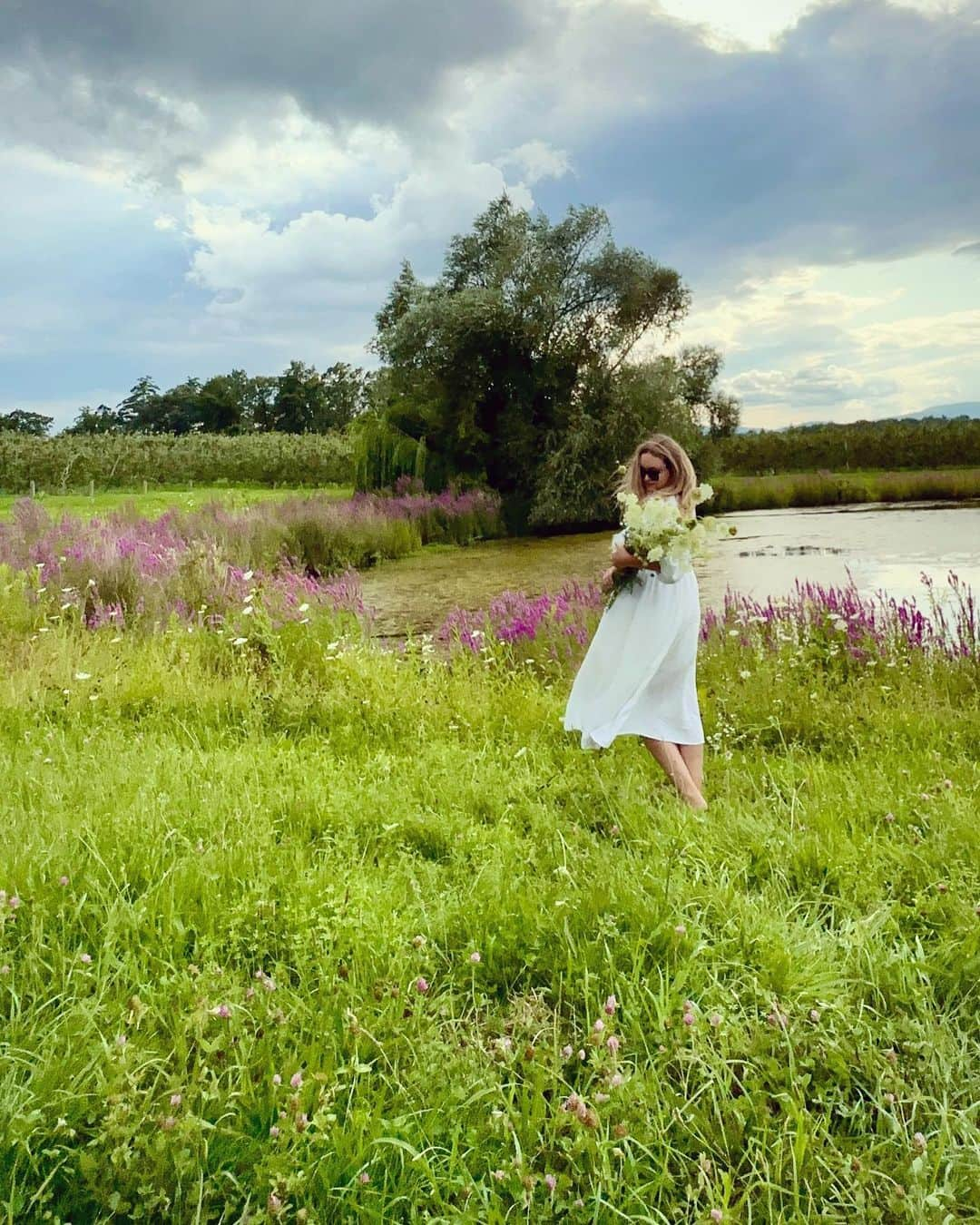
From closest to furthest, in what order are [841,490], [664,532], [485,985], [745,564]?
[485,985], [664,532], [745,564], [841,490]

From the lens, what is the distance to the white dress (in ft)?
15.6

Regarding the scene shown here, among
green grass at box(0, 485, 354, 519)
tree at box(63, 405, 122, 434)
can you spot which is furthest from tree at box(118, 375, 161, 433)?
green grass at box(0, 485, 354, 519)

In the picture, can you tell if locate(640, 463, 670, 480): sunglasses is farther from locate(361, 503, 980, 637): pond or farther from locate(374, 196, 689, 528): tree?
locate(374, 196, 689, 528): tree

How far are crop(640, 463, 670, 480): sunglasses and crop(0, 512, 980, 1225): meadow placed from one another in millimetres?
1646

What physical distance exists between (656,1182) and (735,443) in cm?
3589

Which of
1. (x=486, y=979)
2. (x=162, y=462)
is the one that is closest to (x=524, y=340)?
(x=486, y=979)

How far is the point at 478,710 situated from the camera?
20.8 ft

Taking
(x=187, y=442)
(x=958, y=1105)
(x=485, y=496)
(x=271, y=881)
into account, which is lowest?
(x=958, y=1105)

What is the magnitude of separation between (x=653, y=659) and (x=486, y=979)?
85.8 inches

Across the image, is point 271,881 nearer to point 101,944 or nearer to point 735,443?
point 101,944

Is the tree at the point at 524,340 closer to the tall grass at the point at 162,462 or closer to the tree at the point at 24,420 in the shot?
the tall grass at the point at 162,462

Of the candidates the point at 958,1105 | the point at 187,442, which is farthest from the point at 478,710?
the point at 187,442

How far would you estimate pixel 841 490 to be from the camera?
3000 centimetres

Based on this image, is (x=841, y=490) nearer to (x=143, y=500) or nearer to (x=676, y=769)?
(x=143, y=500)
